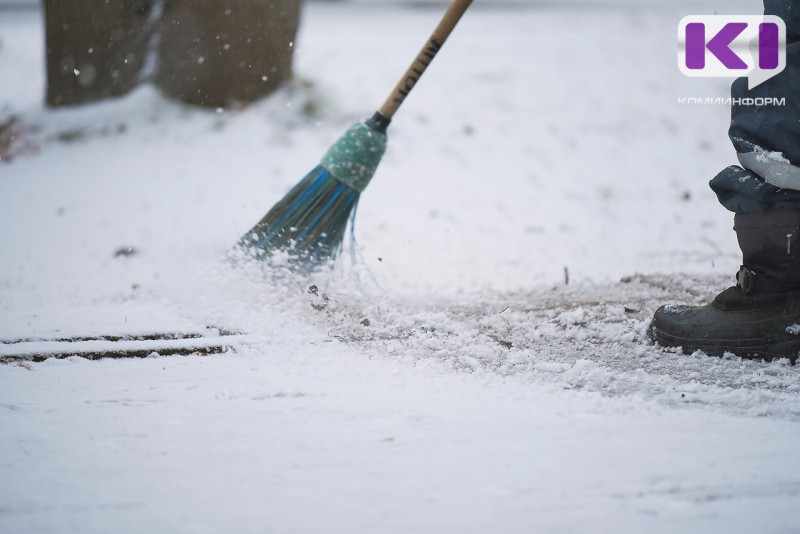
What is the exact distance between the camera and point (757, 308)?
1.70 metres

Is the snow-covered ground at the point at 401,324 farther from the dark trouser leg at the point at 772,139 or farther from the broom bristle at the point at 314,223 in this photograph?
the dark trouser leg at the point at 772,139

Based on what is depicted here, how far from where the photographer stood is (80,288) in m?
2.47

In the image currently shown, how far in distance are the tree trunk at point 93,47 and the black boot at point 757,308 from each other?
3.59 metres

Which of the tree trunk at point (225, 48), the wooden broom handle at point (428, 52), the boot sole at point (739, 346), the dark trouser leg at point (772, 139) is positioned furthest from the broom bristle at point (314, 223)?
the tree trunk at point (225, 48)

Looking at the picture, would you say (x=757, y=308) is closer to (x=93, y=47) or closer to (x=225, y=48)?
(x=225, y=48)

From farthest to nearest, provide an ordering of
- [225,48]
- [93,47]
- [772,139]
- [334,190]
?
[93,47]
[225,48]
[334,190]
[772,139]

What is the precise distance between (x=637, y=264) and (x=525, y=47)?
3058mm

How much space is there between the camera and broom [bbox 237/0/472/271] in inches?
83.2

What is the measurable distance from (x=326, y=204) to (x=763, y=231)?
1.22m

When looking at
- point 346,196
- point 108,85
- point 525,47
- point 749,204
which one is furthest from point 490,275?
point 525,47

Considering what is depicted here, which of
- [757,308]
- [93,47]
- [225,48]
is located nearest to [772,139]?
[757,308]

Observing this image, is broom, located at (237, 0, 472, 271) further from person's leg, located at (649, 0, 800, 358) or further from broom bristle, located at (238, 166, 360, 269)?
person's leg, located at (649, 0, 800, 358)

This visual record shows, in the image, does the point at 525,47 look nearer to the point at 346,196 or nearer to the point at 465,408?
the point at 346,196

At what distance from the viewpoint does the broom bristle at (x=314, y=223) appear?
7.00 ft
